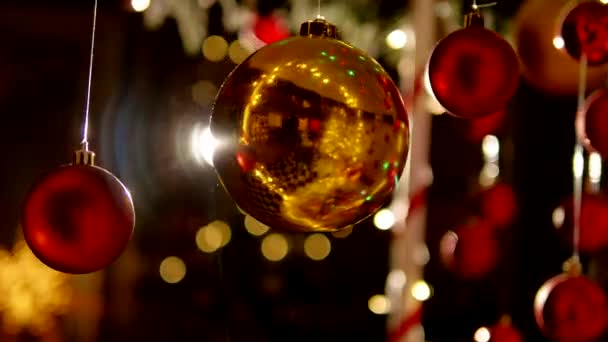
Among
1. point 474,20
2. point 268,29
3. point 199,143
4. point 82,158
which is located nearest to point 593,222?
point 474,20

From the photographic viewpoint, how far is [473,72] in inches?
45.5

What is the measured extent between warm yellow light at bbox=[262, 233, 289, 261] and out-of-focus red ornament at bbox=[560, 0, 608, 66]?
2216mm

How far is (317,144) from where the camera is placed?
89 centimetres

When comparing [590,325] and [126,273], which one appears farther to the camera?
[126,273]

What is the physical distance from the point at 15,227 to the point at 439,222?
168 centimetres

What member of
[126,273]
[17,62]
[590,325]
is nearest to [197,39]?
[17,62]

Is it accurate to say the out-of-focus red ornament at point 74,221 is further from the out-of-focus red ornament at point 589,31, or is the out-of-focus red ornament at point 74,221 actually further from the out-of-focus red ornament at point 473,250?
the out-of-focus red ornament at point 473,250

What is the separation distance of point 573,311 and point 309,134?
2.72 feet

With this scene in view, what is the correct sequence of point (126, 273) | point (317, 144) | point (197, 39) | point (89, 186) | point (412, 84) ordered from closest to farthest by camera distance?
point (317, 144) < point (89, 186) < point (412, 84) < point (197, 39) < point (126, 273)

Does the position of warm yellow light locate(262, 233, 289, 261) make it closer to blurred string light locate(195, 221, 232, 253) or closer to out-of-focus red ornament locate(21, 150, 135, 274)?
blurred string light locate(195, 221, 232, 253)

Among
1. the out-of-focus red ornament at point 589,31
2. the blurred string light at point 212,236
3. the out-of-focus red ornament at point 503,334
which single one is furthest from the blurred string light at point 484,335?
the blurred string light at point 212,236

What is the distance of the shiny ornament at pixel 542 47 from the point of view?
1712 mm

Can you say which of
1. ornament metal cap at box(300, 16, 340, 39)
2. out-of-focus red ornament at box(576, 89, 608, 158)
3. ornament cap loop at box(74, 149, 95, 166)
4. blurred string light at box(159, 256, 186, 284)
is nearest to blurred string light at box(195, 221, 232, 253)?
blurred string light at box(159, 256, 186, 284)

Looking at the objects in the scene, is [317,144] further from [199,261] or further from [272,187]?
[199,261]
